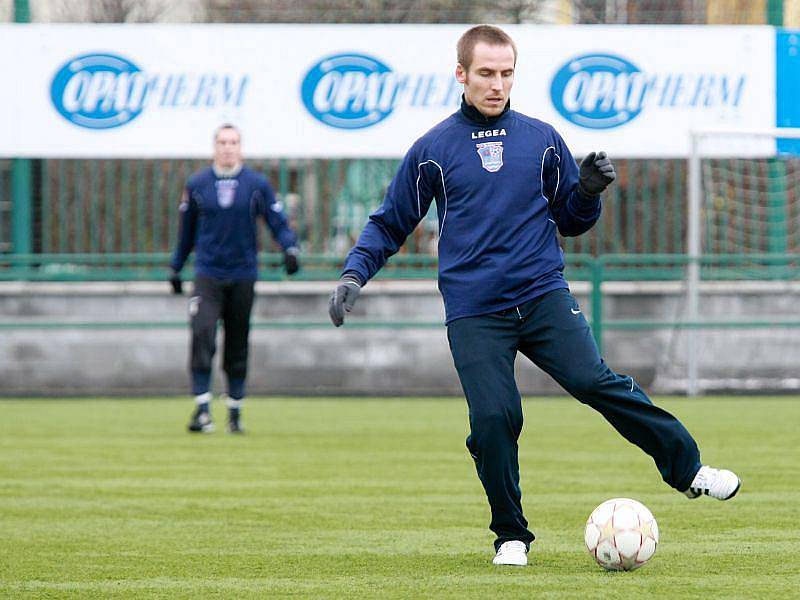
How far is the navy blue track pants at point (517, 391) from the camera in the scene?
20.1 ft

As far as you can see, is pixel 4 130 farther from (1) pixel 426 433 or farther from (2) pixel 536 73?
(1) pixel 426 433

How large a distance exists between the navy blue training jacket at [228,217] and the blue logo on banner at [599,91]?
18.5 ft

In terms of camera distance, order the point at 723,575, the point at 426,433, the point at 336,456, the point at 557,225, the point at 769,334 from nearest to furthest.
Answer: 1. the point at 723,575
2. the point at 557,225
3. the point at 336,456
4. the point at 426,433
5. the point at 769,334

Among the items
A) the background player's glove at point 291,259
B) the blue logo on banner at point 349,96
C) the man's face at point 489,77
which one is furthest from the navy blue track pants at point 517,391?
the blue logo on banner at point 349,96

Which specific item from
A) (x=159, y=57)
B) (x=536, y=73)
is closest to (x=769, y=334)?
(x=536, y=73)

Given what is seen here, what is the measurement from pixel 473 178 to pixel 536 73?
11.5 meters

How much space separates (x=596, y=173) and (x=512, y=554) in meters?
1.44

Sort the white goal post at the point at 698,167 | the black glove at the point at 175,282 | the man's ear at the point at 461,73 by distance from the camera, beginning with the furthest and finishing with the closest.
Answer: the white goal post at the point at 698,167
the black glove at the point at 175,282
the man's ear at the point at 461,73

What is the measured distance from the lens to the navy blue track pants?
6.13 m

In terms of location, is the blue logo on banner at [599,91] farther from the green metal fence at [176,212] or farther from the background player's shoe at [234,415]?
the background player's shoe at [234,415]

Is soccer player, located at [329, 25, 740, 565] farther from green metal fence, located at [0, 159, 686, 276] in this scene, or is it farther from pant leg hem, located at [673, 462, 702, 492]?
green metal fence, located at [0, 159, 686, 276]

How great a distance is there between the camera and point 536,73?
17516 mm

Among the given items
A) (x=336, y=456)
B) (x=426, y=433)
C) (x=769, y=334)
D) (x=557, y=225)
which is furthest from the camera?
(x=769, y=334)

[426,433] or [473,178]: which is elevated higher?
[473,178]
